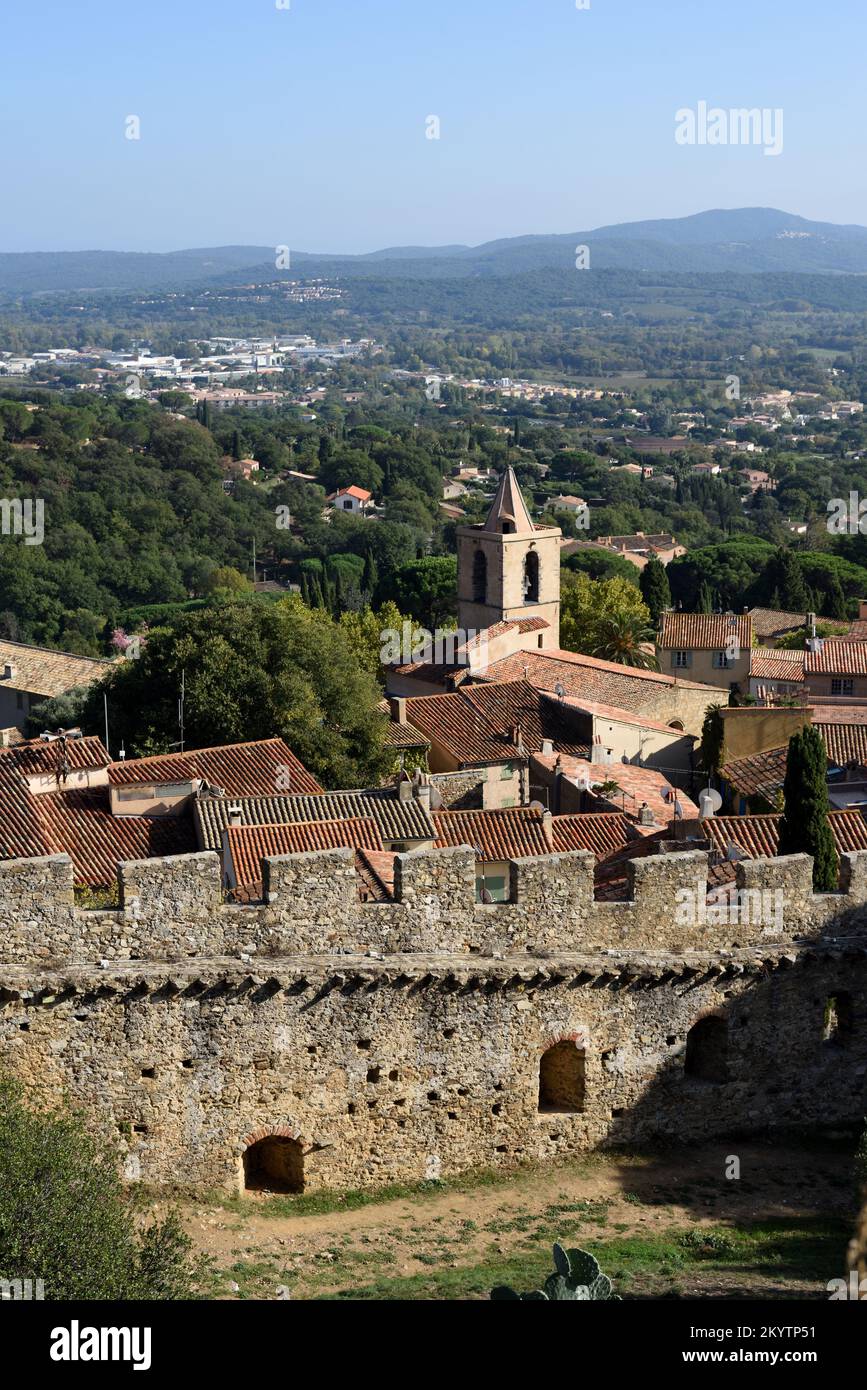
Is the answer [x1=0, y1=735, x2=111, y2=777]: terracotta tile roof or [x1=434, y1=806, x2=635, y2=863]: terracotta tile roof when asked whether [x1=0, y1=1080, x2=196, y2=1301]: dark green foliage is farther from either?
[x1=0, y1=735, x2=111, y2=777]: terracotta tile roof

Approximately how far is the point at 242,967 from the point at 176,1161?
1.79m

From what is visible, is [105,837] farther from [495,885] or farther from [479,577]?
[479,577]

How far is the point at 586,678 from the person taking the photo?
142 ft

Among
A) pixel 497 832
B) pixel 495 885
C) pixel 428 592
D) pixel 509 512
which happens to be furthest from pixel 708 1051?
pixel 428 592

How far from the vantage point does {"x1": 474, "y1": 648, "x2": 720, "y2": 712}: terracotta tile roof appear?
139 feet

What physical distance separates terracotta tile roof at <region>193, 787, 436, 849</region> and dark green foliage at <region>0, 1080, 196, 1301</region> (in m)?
8.53

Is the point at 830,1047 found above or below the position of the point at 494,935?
below

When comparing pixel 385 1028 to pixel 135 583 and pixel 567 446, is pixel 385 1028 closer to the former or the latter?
pixel 135 583

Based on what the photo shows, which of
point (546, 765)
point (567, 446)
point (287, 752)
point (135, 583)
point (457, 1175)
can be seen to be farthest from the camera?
point (567, 446)

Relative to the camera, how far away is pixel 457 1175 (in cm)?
1573

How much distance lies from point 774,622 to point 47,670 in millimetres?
28398

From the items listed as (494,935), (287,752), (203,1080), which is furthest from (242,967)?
(287,752)

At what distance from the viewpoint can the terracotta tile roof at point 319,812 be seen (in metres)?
21.8

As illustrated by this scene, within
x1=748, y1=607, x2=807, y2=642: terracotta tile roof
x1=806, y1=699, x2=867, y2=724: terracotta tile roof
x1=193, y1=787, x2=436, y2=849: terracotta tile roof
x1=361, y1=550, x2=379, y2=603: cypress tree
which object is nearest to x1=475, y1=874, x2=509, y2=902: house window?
x1=193, y1=787, x2=436, y2=849: terracotta tile roof
